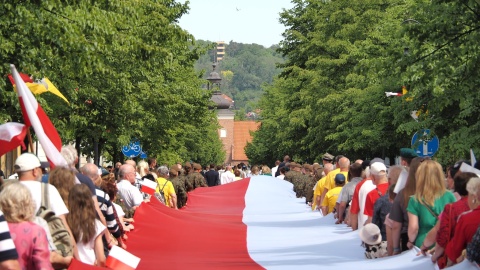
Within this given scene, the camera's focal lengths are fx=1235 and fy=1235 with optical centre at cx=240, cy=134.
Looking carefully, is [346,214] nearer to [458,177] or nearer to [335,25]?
[458,177]

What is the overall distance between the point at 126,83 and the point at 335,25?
27478 millimetres

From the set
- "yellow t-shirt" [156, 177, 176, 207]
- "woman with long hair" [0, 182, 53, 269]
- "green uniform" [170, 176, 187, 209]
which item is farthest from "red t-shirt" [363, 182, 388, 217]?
"green uniform" [170, 176, 187, 209]

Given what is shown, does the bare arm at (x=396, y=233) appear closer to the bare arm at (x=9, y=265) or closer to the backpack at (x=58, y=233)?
the backpack at (x=58, y=233)

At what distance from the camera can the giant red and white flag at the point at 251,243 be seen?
13945 mm

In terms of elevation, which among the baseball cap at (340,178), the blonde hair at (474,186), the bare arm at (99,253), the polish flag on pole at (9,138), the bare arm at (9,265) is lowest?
the bare arm at (99,253)

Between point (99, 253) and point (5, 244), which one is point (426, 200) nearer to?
point (99, 253)

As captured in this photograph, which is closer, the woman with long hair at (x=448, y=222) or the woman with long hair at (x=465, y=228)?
the woman with long hair at (x=465, y=228)

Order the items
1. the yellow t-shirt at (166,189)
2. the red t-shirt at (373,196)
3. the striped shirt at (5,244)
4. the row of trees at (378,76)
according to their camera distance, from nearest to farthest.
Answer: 1. the striped shirt at (5,244)
2. the red t-shirt at (373,196)
3. the row of trees at (378,76)
4. the yellow t-shirt at (166,189)

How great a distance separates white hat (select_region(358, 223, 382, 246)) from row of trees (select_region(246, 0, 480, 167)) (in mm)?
5626

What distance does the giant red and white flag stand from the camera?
549 inches

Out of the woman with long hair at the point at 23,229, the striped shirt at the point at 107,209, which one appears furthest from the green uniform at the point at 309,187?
the woman with long hair at the point at 23,229

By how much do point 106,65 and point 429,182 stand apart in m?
19.5

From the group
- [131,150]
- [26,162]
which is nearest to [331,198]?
A: [26,162]

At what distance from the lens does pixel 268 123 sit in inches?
3607
